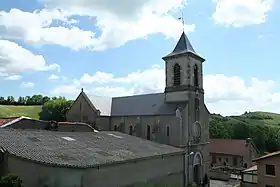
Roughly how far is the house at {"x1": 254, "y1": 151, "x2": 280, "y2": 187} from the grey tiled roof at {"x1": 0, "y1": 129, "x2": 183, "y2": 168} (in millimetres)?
11981

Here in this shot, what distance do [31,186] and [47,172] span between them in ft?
6.64

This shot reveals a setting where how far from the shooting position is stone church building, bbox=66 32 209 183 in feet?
125

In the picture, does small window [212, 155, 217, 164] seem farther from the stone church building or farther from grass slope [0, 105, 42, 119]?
grass slope [0, 105, 42, 119]

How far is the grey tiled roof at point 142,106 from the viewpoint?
40.0 m

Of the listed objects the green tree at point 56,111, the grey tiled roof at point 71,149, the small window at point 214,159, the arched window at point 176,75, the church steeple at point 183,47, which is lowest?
the small window at point 214,159

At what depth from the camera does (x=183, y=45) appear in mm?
42156

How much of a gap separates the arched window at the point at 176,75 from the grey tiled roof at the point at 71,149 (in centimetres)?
1348

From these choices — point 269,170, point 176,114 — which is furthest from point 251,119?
point 176,114

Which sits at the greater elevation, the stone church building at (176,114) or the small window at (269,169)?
the stone church building at (176,114)

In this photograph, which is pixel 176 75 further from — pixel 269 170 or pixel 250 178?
pixel 269 170

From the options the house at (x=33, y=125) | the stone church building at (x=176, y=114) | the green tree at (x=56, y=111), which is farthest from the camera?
the green tree at (x=56, y=111)

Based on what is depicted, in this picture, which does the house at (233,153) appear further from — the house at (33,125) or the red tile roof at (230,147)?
the house at (33,125)

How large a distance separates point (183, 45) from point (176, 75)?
4603 mm

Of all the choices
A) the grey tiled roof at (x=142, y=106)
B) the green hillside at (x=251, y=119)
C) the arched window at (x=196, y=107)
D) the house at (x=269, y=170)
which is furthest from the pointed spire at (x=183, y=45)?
the green hillside at (x=251, y=119)
